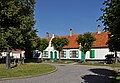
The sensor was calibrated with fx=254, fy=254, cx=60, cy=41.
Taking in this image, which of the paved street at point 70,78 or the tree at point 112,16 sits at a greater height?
the tree at point 112,16

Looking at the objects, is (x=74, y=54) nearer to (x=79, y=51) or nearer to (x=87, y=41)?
(x=79, y=51)

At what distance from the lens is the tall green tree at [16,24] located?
3497 centimetres

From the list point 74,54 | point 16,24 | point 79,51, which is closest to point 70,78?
point 16,24

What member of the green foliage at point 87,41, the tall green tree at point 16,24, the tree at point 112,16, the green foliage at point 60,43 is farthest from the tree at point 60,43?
the tree at point 112,16

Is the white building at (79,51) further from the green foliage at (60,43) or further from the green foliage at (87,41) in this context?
the green foliage at (87,41)

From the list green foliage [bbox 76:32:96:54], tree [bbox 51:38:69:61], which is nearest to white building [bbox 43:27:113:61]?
tree [bbox 51:38:69:61]

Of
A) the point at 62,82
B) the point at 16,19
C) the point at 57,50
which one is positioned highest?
the point at 16,19

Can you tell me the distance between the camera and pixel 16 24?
37.7m

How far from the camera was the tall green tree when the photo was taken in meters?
35.0

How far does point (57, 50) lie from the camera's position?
170 feet

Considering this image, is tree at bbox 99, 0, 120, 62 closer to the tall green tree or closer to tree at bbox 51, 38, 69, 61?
the tall green tree

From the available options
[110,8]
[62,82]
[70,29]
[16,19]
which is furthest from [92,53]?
[110,8]

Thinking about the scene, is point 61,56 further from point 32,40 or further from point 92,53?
point 32,40

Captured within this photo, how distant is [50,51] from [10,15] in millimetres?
23523
